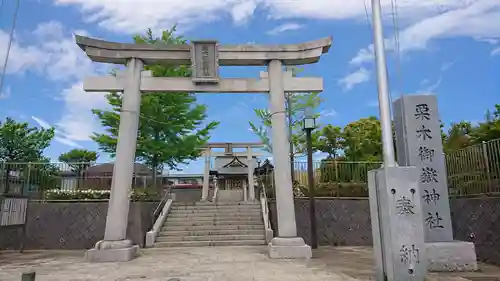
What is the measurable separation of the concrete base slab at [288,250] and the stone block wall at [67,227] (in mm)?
5513

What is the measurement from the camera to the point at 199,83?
10023mm

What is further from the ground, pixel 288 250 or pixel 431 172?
pixel 431 172

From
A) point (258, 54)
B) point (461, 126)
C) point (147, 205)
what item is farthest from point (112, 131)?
point (461, 126)

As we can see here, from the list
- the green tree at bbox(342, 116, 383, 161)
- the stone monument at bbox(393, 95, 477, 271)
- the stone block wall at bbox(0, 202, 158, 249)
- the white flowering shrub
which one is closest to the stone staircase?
the stone block wall at bbox(0, 202, 158, 249)

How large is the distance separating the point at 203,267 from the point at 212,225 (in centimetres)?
583

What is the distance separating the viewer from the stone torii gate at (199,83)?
9.41m

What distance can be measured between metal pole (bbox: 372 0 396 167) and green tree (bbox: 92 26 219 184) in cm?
1262

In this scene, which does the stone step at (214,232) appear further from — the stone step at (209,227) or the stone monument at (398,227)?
the stone monument at (398,227)

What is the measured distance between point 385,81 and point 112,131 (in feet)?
52.6

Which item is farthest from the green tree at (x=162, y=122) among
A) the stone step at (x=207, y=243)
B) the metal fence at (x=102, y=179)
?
the stone step at (x=207, y=243)

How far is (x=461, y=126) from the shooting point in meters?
17.5

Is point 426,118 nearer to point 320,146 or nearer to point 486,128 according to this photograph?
point 486,128

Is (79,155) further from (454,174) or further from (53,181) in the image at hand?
(454,174)

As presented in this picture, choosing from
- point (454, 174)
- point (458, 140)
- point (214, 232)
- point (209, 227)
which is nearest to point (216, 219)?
point (209, 227)
